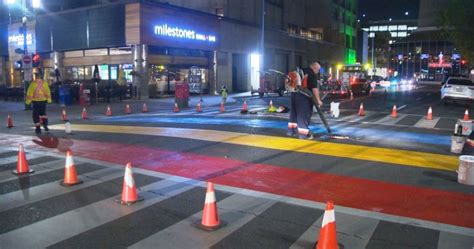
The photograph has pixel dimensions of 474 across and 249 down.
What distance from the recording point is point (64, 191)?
7305 mm

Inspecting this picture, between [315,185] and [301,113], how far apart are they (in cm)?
420

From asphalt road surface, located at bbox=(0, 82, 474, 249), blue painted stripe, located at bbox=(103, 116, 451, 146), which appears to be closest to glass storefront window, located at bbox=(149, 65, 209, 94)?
blue painted stripe, located at bbox=(103, 116, 451, 146)

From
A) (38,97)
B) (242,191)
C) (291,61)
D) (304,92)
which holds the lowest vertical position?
(242,191)

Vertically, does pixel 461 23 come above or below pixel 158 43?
above

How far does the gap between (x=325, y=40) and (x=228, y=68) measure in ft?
117

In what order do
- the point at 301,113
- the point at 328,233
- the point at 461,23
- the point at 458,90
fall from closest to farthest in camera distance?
1. the point at 328,233
2. the point at 301,113
3. the point at 458,90
4. the point at 461,23

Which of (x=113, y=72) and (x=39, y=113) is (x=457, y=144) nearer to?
(x=39, y=113)

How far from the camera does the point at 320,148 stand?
1067cm

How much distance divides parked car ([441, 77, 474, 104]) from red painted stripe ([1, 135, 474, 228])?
71.1 ft

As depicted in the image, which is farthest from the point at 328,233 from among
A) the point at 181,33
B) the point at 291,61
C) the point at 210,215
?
the point at 291,61

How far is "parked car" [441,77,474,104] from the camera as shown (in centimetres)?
2631

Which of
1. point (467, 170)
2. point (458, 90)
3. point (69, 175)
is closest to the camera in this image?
point (467, 170)

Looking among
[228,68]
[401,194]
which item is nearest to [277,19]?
[228,68]

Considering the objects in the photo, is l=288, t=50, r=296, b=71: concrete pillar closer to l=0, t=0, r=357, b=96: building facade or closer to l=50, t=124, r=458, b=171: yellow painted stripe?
l=0, t=0, r=357, b=96: building facade
